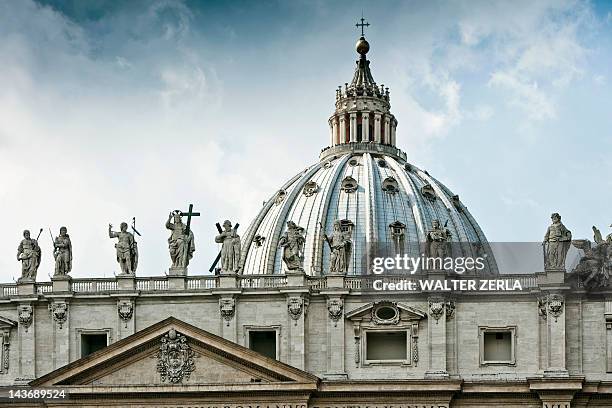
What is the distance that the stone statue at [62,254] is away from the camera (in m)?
103

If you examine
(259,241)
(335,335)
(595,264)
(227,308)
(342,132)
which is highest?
(342,132)

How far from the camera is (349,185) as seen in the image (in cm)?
17925

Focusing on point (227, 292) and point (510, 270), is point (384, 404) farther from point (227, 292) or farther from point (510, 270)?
point (510, 270)

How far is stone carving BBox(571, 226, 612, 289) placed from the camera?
327ft

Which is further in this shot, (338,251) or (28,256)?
(28,256)

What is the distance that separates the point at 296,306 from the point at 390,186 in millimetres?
Result: 79874

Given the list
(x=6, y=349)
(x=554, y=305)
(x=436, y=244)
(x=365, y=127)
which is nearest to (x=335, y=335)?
(x=436, y=244)

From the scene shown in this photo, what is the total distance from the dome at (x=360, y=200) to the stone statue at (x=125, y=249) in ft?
198

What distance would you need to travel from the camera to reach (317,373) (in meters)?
100

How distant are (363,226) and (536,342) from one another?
7554cm

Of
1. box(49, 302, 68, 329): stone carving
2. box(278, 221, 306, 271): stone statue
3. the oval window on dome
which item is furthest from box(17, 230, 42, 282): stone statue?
the oval window on dome

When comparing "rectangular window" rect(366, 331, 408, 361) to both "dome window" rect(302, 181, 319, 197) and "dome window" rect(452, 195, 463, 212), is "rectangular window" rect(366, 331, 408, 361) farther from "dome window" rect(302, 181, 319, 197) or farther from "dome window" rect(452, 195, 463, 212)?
"dome window" rect(452, 195, 463, 212)

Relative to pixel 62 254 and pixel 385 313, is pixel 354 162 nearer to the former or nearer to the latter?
pixel 62 254

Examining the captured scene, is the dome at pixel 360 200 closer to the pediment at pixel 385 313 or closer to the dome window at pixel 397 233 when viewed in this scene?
the dome window at pixel 397 233
